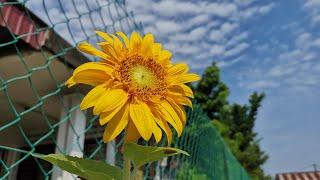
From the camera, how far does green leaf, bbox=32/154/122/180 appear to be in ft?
1.47

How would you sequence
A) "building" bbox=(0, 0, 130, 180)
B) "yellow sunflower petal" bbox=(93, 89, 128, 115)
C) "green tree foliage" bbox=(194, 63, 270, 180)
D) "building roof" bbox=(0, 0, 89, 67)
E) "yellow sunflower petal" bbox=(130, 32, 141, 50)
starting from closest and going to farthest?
"yellow sunflower petal" bbox=(93, 89, 128, 115) < "yellow sunflower petal" bbox=(130, 32, 141, 50) < "building" bbox=(0, 0, 130, 180) < "building roof" bbox=(0, 0, 89, 67) < "green tree foliage" bbox=(194, 63, 270, 180)

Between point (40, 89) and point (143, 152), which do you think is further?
point (40, 89)

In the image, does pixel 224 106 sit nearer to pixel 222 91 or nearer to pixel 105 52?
pixel 222 91

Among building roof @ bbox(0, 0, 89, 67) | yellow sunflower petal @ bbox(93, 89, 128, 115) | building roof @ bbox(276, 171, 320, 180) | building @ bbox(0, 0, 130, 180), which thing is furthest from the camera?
building roof @ bbox(276, 171, 320, 180)

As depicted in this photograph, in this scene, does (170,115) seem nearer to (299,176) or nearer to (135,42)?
(135,42)

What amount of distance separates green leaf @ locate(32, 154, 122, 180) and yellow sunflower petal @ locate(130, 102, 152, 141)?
6 cm

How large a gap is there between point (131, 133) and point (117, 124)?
31mm

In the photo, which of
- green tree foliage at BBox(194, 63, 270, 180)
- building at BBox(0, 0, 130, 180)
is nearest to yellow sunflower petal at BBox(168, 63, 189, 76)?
building at BBox(0, 0, 130, 180)

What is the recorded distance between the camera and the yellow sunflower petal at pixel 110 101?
0.44 metres

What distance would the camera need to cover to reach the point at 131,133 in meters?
0.48

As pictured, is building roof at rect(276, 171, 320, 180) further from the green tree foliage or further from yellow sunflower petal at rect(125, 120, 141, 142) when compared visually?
yellow sunflower petal at rect(125, 120, 141, 142)

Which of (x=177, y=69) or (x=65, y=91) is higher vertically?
(x=65, y=91)

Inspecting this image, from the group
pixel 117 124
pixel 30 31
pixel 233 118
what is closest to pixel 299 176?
pixel 233 118

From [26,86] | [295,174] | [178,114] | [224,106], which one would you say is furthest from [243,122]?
[178,114]
